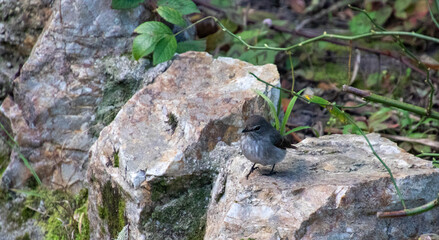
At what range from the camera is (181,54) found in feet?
15.5

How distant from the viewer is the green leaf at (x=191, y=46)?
4.98 meters

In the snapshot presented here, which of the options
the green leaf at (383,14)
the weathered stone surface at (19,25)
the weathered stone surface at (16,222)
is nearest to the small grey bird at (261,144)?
the weathered stone surface at (16,222)

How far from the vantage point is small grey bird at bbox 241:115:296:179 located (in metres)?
3.55

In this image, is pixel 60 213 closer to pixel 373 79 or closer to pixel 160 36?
pixel 160 36

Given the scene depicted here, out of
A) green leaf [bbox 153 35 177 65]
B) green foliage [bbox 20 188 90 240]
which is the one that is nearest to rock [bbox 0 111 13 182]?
green foliage [bbox 20 188 90 240]

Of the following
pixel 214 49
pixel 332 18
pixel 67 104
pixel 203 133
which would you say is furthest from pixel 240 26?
pixel 203 133

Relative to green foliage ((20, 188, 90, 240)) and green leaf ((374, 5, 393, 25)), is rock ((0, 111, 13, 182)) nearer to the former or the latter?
green foliage ((20, 188, 90, 240))

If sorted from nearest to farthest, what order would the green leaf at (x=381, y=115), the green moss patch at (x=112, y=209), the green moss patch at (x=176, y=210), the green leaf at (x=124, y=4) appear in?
the green moss patch at (x=176, y=210)
the green moss patch at (x=112, y=209)
the green leaf at (x=124, y=4)
the green leaf at (x=381, y=115)

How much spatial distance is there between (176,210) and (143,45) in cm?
153

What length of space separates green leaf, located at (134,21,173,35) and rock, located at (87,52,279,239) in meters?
0.48

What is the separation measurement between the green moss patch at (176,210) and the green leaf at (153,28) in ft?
4.94

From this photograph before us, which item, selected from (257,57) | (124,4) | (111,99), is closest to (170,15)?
(124,4)

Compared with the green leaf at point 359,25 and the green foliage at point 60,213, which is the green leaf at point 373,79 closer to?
the green leaf at point 359,25

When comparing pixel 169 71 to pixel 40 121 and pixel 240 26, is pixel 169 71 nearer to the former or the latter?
pixel 40 121
